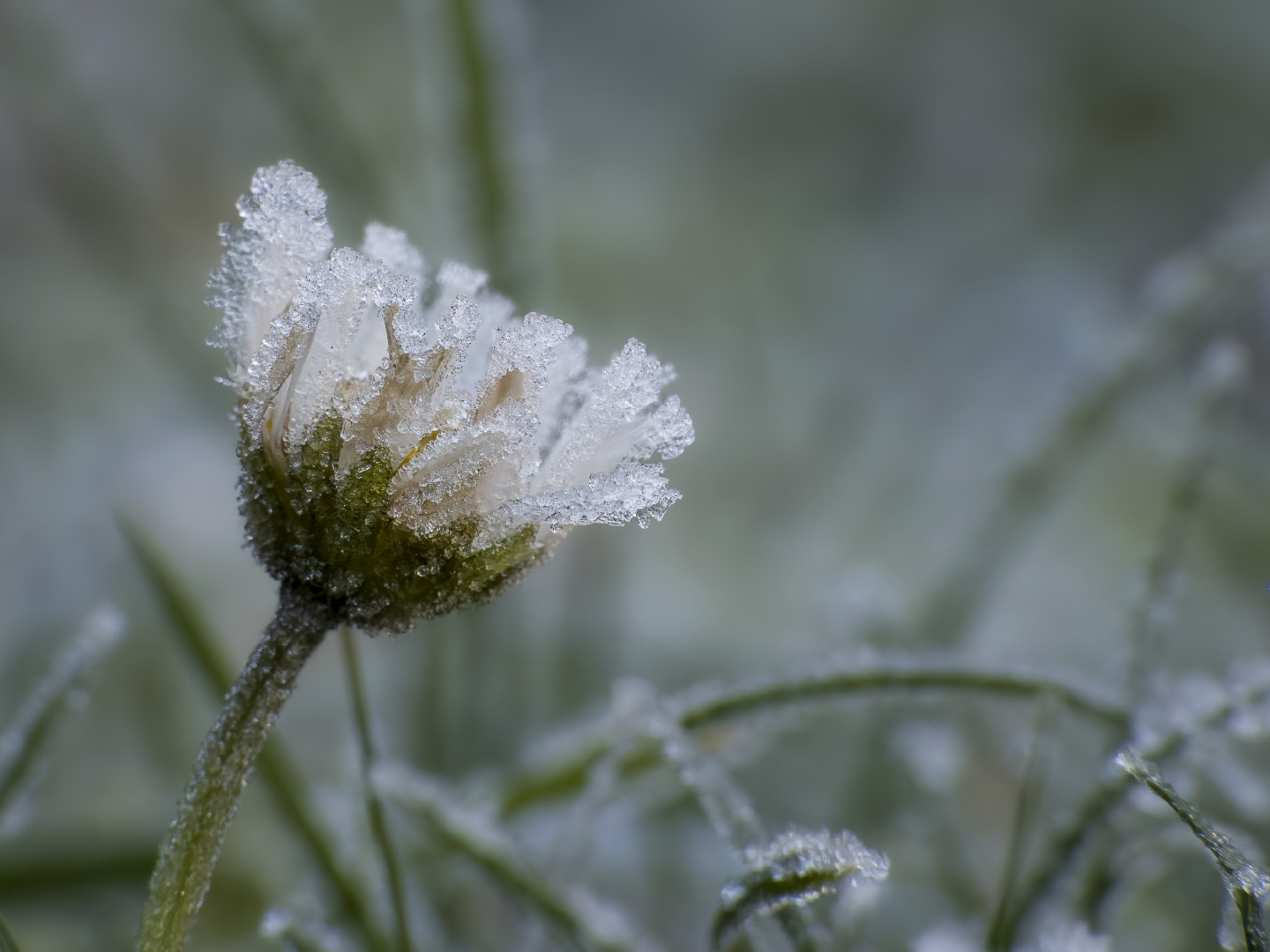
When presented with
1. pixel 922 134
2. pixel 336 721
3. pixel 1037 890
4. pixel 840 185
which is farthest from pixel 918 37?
pixel 1037 890

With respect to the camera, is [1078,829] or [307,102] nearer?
[1078,829]

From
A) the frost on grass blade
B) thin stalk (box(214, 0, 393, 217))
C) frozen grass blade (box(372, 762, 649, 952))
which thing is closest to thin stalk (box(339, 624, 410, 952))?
frozen grass blade (box(372, 762, 649, 952))

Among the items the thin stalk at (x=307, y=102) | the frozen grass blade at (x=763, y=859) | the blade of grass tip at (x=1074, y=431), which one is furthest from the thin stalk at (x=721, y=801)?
the thin stalk at (x=307, y=102)

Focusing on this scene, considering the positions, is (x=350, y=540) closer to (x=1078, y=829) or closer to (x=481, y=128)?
(x=1078, y=829)

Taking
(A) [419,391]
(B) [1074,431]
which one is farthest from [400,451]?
(B) [1074,431]

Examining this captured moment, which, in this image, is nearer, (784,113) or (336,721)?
(336,721)

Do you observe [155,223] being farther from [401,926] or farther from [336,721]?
[401,926]
